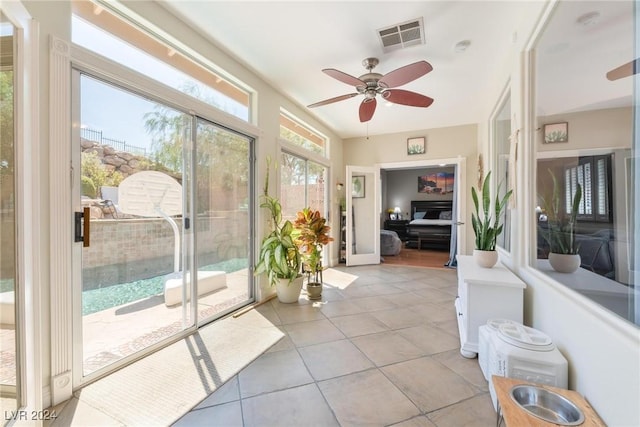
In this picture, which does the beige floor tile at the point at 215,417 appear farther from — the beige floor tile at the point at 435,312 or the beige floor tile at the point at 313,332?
the beige floor tile at the point at 435,312

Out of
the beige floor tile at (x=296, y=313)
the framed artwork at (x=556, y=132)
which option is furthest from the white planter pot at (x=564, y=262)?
the beige floor tile at (x=296, y=313)

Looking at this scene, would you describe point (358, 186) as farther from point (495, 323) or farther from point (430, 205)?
point (430, 205)

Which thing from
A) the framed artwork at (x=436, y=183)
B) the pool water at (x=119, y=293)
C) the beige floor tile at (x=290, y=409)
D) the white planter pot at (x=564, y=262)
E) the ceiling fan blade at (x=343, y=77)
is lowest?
the beige floor tile at (x=290, y=409)

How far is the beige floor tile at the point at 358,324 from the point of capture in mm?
2531

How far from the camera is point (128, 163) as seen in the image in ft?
6.56

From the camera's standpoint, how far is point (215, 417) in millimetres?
1456

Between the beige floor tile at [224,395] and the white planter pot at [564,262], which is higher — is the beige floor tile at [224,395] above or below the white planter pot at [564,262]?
below

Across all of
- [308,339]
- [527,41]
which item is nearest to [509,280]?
[308,339]

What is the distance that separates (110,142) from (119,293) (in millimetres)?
1145

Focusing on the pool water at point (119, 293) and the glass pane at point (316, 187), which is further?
the glass pane at point (316, 187)

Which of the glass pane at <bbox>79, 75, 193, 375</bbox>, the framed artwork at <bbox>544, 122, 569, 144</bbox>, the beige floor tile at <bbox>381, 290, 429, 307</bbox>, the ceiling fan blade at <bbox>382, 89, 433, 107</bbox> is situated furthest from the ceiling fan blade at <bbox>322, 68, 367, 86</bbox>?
the beige floor tile at <bbox>381, 290, 429, 307</bbox>

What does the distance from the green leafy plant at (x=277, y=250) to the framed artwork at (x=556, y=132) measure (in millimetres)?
2586

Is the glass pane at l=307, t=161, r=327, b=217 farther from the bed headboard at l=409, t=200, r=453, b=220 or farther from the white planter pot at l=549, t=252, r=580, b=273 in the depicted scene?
the bed headboard at l=409, t=200, r=453, b=220

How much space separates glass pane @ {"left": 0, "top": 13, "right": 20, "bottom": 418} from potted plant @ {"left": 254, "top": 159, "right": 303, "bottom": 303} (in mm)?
2009
